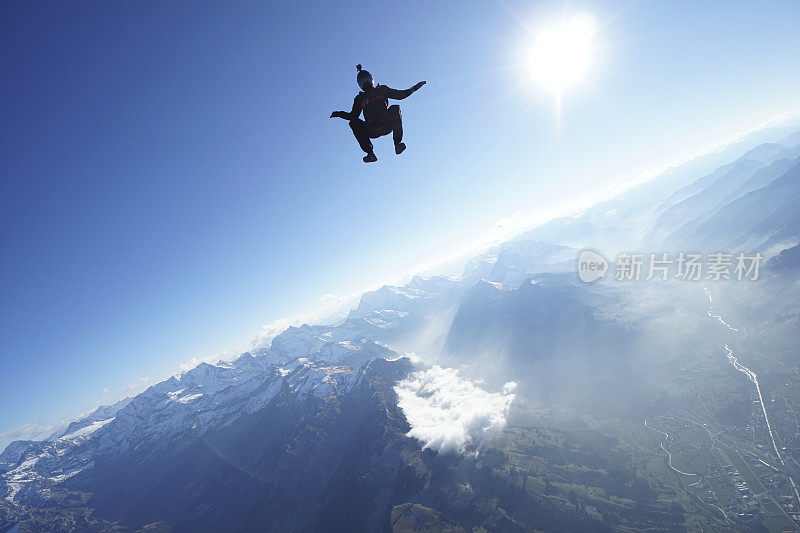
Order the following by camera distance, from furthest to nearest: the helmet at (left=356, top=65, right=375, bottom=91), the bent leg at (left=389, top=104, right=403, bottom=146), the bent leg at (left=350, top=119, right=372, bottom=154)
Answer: the bent leg at (left=350, top=119, right=372, bottom=154)
the bent leg at (left=389, top=104, right=403, bottom=146)
the helmet at (left=356, top=65, right=375, bottom=91)

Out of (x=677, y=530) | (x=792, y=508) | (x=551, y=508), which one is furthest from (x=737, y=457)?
(x=551, y=508)

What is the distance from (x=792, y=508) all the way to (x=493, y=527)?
486 feet

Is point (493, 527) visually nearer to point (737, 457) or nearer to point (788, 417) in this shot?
point (737, 457)

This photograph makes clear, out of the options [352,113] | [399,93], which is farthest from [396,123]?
[352,113]

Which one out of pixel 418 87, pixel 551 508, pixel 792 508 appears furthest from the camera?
pixel 551 508

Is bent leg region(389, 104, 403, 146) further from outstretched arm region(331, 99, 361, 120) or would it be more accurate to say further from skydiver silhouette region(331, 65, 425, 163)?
outstretched arm region(331, 99, 361, 120)

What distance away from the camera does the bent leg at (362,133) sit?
10945 millimetres

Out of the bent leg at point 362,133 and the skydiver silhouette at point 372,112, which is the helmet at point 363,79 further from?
the bent leg at point 362,133

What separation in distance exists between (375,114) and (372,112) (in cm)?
12

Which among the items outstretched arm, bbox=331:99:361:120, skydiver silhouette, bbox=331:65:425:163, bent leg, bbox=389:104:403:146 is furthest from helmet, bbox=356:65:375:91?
bent leg, bbox=389:104:403:146

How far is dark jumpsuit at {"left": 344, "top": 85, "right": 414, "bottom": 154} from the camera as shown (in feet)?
33.2

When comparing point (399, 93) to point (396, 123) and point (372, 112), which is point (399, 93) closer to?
point (396, 123)

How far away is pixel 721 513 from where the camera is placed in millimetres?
160375

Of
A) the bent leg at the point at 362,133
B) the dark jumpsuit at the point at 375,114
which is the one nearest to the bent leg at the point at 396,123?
the dark jumpsuit at the point at 375,114
